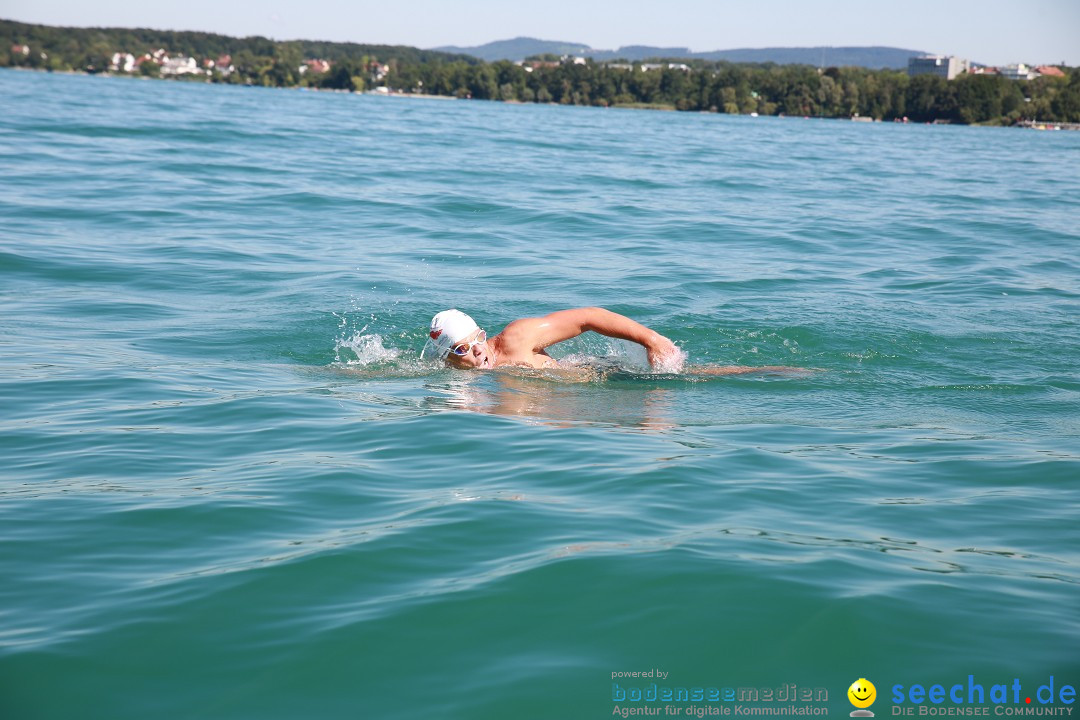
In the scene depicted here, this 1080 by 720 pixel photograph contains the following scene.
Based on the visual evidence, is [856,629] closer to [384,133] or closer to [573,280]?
[573,280]

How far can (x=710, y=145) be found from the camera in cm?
3859

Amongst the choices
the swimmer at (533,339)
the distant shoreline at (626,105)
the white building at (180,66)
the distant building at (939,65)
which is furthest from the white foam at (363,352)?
the distant building at (939,65)

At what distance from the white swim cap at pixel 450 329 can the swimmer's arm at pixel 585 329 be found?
13.2 inches

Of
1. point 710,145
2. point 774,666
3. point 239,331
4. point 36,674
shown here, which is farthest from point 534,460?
point 710,145

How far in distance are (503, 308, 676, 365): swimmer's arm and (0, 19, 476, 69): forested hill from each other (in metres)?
113

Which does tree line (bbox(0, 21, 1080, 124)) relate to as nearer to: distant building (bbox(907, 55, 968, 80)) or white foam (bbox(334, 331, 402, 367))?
distant building (bbox(907, 55, 968, 80))

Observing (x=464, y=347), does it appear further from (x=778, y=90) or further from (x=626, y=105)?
(x=626, y=105)

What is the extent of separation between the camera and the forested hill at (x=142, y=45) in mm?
112000

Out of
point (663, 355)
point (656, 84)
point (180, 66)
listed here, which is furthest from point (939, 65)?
point (663, 355)

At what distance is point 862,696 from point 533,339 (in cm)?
502

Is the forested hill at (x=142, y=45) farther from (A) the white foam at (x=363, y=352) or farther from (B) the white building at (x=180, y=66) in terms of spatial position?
(A) the white foam at (x=363, y=352)

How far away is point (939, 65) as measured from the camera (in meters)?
165

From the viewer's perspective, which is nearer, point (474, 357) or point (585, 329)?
point (585, 329)

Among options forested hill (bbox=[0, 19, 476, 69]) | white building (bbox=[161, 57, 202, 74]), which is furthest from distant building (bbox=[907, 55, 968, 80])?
white building (bbox=[161, 57, 202, 74])
